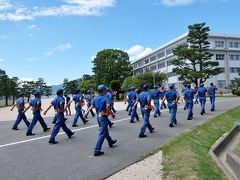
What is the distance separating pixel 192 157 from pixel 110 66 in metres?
72.0

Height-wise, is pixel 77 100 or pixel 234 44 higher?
pixel 234 44

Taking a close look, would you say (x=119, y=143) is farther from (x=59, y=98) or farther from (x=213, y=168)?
(x=213, y=168)

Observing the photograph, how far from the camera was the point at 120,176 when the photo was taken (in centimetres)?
738

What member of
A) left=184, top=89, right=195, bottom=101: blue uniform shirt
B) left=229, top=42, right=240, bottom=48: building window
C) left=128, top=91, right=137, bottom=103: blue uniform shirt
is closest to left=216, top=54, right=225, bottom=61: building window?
left=229, top=42, right=240, bottom=48: building window

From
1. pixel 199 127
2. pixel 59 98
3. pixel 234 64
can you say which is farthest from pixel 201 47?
pixel 59 98

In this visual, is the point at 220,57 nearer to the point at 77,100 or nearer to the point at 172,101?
the point at 77,100

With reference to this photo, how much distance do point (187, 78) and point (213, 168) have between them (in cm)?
4339

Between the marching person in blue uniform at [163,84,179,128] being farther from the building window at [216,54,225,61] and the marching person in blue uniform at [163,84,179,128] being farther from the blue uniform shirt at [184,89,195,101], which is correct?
the building window at [216,54,225,61]

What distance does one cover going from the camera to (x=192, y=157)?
934 cm

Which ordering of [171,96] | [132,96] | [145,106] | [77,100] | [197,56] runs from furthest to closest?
[197,56]
[132,96]
[77,100]
[171,96]
[145,106]

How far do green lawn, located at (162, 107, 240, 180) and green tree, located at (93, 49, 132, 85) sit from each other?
66.5 meters

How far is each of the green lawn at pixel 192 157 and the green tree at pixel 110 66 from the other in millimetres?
66508

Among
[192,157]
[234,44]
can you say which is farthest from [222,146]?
[234,44]

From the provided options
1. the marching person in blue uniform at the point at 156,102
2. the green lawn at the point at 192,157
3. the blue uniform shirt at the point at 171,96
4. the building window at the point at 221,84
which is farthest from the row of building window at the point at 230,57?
the green lawn at the point at 192,157
